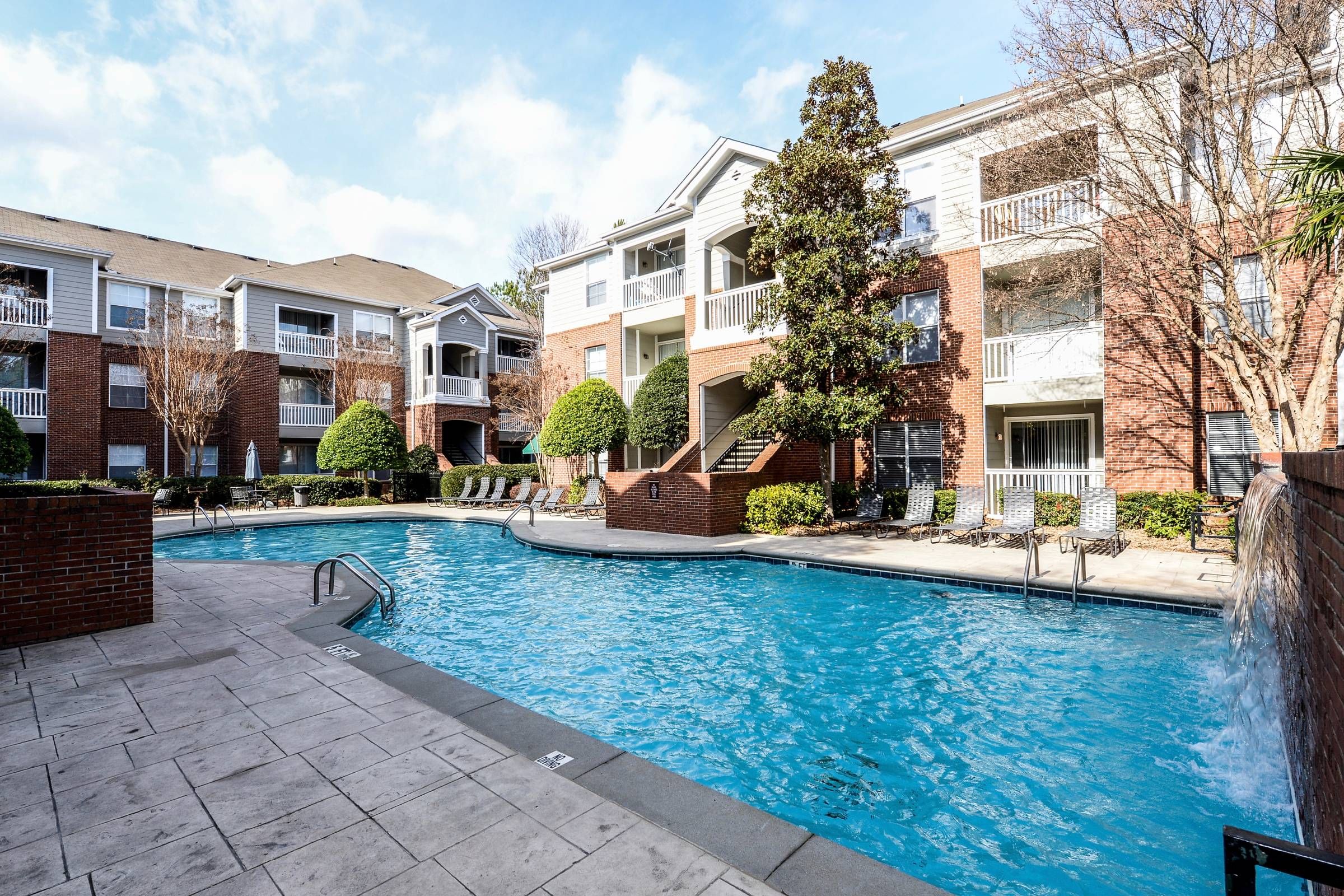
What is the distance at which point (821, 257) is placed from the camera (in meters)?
12.2

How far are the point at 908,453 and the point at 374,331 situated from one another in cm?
2340

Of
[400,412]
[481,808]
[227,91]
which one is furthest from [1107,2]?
[400,412]

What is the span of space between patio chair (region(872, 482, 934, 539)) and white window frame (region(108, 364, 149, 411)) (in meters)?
24.2

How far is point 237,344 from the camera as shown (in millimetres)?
23406

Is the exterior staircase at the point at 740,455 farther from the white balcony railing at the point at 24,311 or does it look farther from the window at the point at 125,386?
the white balcony railing at the point at 24,311

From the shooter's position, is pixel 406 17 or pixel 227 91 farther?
pixel 227 91

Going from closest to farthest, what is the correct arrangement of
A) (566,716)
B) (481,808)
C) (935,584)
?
(481,808) → (566,716) → (935,584)

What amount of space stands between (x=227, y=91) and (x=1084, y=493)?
58.3 feet

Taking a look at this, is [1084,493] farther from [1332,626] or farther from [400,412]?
[400,412]

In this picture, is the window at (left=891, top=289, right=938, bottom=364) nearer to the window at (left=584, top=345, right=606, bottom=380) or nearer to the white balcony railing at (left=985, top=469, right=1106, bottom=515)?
the white balcony railing at (left=985, top=469, right=1106, bottom=515)

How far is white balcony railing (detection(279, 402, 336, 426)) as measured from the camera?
24734 millimetres

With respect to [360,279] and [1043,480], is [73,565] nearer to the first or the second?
[1043,480]

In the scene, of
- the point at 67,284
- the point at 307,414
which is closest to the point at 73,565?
the point at 67,284

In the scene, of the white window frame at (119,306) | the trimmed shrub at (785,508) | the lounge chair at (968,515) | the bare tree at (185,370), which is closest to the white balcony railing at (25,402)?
the bare tree at (185,370)
